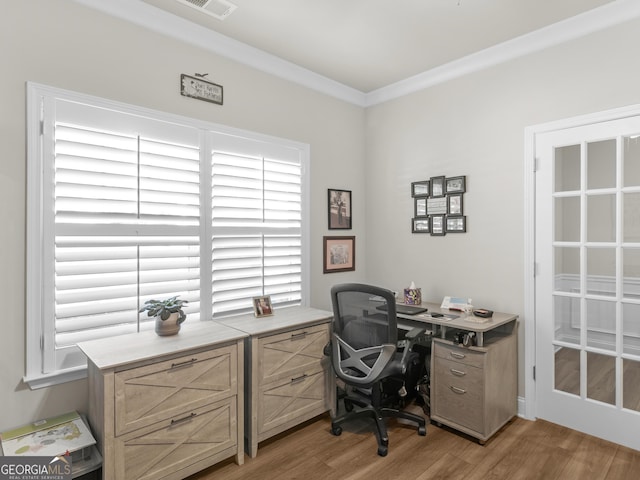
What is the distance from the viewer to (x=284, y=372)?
246cm

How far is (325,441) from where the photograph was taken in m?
2.48

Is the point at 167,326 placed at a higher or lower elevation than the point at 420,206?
lower

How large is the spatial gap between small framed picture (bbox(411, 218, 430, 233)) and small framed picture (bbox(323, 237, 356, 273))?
24.9 inches

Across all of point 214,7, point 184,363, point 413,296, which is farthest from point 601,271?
point 214,7

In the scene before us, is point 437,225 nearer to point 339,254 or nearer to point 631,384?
point 339,254

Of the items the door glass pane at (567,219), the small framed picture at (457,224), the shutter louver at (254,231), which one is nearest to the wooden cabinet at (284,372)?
the shutter louver at (254,231)

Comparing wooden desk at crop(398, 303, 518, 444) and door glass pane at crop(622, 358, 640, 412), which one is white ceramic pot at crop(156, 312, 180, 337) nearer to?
wooden desk at crop(398, 303, 518, 444)

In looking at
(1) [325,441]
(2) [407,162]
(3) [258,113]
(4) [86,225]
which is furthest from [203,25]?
(1) [325,441]

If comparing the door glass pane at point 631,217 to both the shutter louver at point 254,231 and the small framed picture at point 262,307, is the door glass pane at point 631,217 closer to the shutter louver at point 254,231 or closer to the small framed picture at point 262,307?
the shutter louver at point 254,231

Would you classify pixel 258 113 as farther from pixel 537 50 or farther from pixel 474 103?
pixel 537 50

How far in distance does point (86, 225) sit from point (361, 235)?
2530mm

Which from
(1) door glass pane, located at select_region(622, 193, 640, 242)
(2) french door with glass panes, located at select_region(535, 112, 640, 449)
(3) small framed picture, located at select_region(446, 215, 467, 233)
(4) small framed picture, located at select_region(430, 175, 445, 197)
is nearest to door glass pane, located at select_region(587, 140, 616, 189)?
(2) french door with glass panes, located at select_region(535, 112, 640, 449)

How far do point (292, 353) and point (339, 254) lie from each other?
1344 millimetres

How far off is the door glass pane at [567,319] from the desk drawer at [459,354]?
2.26ft
